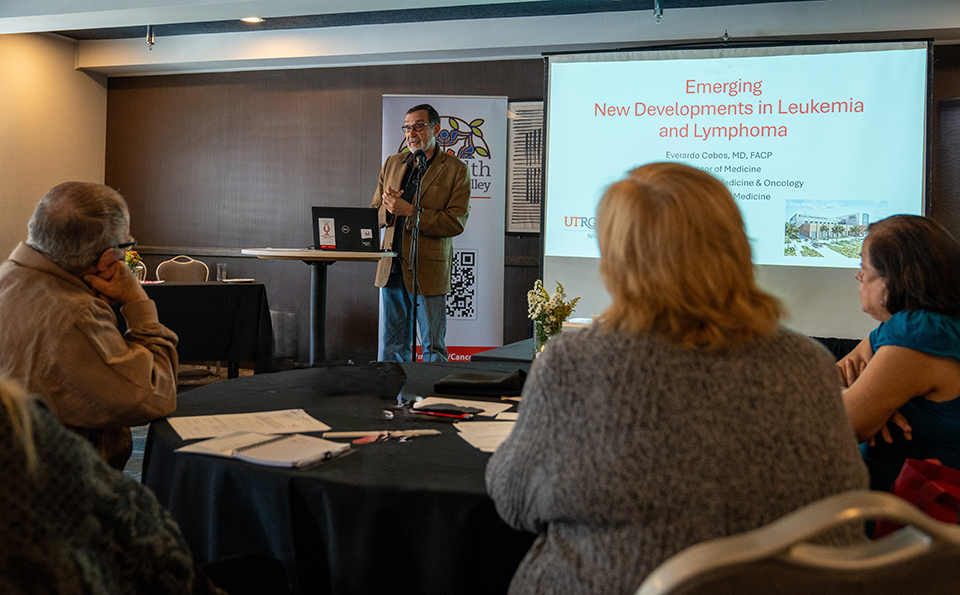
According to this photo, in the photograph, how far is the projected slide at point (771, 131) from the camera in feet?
15.1

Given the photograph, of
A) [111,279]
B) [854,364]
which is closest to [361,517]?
[111,279]

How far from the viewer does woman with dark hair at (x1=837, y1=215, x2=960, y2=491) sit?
1.68 metres

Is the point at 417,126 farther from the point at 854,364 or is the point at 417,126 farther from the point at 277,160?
the point at 854,364

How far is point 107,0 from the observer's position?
215 inches

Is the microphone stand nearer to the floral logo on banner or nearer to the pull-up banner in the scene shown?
the pull-up banner

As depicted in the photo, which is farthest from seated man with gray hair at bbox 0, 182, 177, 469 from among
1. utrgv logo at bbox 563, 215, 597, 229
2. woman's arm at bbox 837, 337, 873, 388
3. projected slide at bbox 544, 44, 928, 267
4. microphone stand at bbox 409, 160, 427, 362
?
utrgv logo at bbox 563, 215, 597, 229

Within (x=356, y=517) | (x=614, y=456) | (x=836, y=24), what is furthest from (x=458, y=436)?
(x=836, y=24)

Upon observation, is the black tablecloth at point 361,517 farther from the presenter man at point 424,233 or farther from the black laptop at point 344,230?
the presenter man at point 424,233

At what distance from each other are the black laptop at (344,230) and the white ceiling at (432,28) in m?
1.46

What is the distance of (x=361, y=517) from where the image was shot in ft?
4.21

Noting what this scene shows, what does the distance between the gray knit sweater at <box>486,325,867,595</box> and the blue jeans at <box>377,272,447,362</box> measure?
411 centimetres

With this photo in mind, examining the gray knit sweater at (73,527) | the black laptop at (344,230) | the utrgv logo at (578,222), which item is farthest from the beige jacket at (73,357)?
the utrgv logo at (578,222)

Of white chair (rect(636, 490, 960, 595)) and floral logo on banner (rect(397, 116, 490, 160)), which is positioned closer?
white chair (rect(636, 490, 960, 595))

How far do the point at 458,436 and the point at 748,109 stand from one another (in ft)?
12.8
